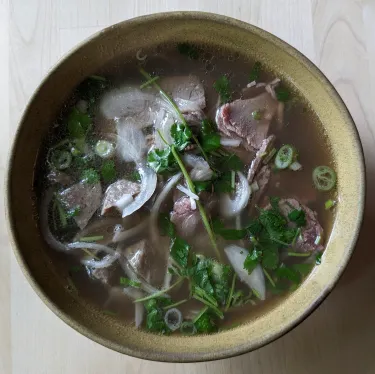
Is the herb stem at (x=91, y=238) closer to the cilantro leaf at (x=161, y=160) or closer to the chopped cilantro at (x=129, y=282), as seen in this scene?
the chopped cilantro at (x=129, y=282)

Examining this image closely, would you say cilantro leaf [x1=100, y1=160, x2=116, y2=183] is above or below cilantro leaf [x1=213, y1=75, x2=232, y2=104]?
below

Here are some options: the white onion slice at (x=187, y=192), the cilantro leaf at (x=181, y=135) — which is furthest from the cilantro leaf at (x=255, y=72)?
the white onion slice at (x=187, y=192)

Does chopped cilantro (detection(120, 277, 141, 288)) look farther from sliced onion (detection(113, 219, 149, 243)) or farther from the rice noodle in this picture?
the rice noodle

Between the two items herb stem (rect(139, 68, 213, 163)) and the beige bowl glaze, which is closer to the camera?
the beige bowl glaze

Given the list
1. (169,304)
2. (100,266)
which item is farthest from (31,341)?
(169,304)

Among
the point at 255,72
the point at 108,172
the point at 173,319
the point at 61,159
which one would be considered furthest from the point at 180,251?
the point at 255,72

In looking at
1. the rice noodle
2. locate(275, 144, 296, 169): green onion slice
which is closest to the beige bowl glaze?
the rice noodle
